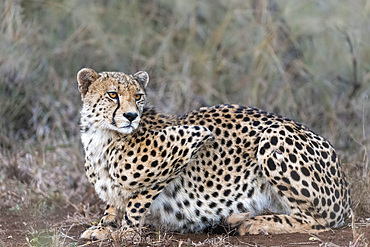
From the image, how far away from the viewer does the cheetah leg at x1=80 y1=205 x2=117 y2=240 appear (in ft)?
14.4

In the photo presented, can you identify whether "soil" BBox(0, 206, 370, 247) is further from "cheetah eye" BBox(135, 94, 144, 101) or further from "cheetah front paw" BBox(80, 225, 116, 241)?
"cheetah eye" BBox(135, 94, 144, 101)

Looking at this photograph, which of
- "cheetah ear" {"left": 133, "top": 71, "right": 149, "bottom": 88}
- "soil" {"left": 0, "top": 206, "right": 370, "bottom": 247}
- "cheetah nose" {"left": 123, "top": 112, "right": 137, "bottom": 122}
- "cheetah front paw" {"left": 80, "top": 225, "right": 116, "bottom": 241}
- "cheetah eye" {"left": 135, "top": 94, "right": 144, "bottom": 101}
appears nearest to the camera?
"soil" {"left": 0, "top": 206, "right": 370, "bottom": 247}

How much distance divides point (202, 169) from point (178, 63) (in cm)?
393

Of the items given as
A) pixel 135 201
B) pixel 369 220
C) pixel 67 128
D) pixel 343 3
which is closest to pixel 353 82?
pixel 343 3

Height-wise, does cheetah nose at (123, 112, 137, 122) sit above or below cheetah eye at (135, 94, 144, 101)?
below

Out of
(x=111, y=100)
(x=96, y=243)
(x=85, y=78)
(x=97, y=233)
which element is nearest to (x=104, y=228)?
(x=97, y=233)

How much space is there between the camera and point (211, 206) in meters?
4.54

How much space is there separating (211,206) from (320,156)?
948 mm

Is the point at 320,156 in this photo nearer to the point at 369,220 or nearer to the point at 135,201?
the point at 369,220

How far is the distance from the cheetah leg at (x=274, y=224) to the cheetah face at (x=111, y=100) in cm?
109

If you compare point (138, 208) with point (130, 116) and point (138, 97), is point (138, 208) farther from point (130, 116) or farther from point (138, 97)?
point (138, 97)

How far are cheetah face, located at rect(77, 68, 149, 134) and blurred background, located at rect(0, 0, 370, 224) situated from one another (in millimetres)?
1481

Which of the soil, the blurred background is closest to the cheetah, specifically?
the soil

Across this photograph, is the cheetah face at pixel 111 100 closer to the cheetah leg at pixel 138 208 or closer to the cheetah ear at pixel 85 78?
the cheetah ear at pixel 85 78
